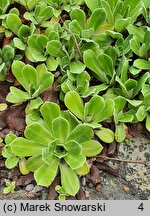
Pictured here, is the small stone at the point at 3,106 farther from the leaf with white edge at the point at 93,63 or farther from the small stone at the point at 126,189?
the small stone at the point at 126,189

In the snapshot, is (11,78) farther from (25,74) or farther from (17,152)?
(17,152)

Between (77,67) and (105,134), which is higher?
(77,67)

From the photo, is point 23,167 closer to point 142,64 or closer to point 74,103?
point 74,103

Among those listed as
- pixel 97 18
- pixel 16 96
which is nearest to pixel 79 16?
pixel 97 18

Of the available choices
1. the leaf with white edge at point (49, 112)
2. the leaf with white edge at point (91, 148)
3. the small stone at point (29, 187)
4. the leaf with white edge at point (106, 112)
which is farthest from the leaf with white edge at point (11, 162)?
the leaf with white edge at point (106, 112)

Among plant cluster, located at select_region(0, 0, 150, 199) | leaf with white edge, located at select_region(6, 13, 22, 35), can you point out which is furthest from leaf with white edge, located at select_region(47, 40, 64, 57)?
leaf with white edge, located at select_region(6, 13, 22, 35)
